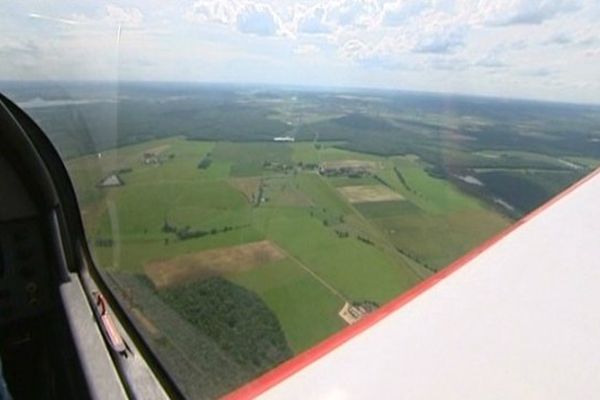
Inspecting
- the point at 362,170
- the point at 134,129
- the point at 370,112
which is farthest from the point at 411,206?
the point at 134,129

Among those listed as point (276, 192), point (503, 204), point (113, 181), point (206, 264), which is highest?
point (503, 204)

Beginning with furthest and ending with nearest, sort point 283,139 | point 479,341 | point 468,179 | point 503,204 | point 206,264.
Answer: point 283,139, point 468,179, point 206,264, point 503,204, point 479,341

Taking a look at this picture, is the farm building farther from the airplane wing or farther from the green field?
the airplane wing

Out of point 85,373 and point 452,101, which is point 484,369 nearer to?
point 85,373

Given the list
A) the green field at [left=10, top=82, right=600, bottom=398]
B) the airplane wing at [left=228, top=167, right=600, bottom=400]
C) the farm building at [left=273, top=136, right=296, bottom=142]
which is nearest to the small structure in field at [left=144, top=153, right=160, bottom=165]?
the green field at [left=10, top=82, right=600, bottom=398]

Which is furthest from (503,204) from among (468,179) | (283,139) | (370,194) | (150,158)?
(150,158)

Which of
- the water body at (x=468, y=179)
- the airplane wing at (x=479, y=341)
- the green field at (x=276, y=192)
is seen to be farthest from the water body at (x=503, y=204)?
the airplane wing at (x=479, y=341)

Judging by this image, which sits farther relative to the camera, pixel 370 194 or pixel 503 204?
pixel 370 194

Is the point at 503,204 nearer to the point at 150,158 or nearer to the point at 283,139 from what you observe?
the point at 283,139
